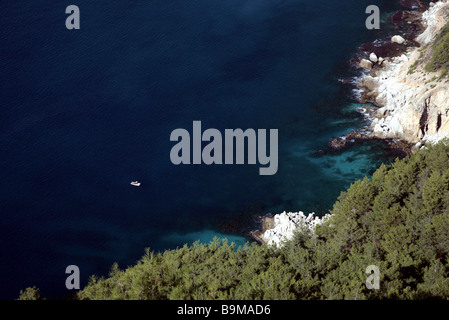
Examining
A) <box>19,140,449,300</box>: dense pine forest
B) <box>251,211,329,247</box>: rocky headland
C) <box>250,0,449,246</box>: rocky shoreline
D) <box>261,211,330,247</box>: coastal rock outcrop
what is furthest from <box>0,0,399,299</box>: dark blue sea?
<box>19,140,449,300</box>: dense pine forest

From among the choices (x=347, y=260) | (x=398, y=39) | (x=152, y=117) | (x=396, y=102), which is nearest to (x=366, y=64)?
(x=398, y=39)

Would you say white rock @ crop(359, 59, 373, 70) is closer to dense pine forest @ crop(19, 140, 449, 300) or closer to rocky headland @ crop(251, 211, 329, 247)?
dense pine forest @ crop(19, 140, 449, 300)

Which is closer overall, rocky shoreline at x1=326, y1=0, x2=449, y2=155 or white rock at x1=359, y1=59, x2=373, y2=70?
rocky shoreline at x1=326, y1=0, x2=449, y2=155

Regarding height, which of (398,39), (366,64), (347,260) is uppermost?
(398,39)

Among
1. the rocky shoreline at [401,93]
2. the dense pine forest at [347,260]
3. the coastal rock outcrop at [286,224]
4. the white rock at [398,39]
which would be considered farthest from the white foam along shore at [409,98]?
the coastal rock outcrop at [286,224]

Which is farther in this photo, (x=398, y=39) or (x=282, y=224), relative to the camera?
(x=398, y=39)

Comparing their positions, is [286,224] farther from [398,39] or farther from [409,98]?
[398,39]
